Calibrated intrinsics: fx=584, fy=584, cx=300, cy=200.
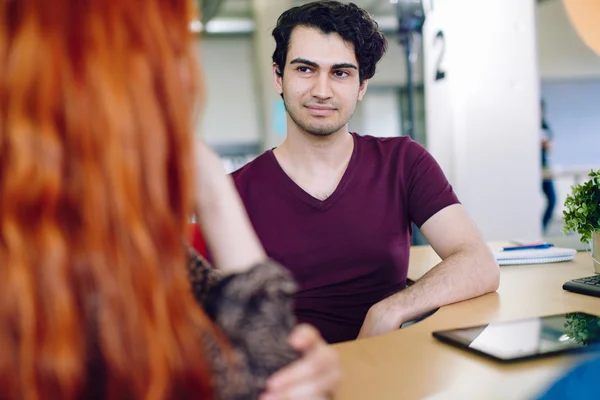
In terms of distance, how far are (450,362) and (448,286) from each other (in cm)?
50

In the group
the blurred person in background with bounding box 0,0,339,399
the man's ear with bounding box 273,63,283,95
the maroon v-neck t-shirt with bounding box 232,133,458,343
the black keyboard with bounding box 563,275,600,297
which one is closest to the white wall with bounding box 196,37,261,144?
the man's ear with bounding box 273,63,283,95

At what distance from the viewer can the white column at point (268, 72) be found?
733cm

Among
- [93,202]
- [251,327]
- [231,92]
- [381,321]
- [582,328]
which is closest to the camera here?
[93,202]

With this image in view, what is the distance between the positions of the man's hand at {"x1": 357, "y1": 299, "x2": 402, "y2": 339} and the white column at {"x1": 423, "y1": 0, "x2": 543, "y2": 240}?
2.46 meters

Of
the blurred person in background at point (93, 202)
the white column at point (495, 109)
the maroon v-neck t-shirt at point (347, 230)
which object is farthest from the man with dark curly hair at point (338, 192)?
the white column at point (495, 109)

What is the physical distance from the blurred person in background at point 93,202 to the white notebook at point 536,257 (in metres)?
1.55

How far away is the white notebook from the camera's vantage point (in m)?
1.90

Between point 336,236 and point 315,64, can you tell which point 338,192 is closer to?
point 336,236

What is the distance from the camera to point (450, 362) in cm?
99

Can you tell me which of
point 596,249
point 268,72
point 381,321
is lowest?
point 381,321

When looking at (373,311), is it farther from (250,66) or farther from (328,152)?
(250,66)

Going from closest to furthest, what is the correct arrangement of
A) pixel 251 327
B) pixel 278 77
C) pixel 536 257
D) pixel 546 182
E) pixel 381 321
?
pixel 251 327, pixel 381 321, pixel 536 257, pixel 278 77, pixel 546 182

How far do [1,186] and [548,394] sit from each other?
503mm

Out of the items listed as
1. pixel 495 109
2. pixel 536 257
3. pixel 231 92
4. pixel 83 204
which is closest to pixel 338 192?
pixel 536 257
